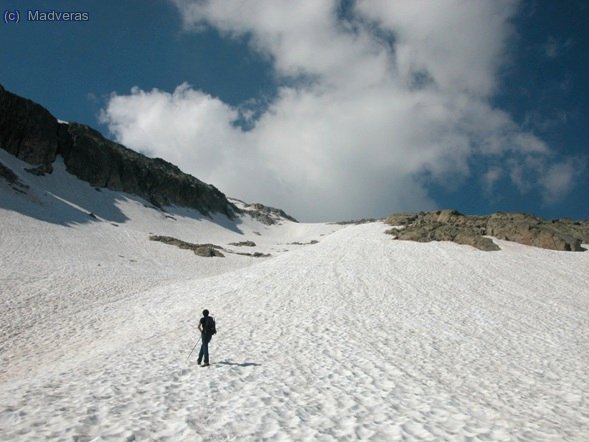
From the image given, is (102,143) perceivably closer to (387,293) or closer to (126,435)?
(387,293)

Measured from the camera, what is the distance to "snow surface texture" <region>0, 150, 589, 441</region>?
24.7ft

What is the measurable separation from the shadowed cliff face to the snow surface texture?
3903 centimetres

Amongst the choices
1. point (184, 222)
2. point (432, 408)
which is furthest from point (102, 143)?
point (432, 408)

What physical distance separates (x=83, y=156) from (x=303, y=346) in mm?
84495

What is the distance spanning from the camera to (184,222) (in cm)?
8506

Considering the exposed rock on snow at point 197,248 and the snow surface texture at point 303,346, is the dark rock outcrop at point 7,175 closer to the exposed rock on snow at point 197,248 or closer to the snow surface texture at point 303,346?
the snow surface texture at point 303,346

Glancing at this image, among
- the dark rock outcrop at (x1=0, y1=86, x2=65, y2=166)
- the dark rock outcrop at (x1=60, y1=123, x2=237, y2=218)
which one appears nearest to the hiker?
the dark rock outcrop at (x1=0, y1=86, x2=65, y2=166)

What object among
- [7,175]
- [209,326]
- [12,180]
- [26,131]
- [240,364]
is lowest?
[240,364]

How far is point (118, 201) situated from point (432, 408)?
81400 millimetres

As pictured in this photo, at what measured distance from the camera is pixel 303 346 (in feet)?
46.1

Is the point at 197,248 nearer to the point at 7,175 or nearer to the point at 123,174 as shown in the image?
the point at 7,175

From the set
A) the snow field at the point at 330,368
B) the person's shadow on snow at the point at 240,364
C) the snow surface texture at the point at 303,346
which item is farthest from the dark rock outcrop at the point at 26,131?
the person's shadow on snow at the point at 240,364

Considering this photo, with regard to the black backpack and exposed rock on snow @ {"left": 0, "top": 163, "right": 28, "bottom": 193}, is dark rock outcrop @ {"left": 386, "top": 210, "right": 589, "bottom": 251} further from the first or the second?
exposed rock on snow @ {"left": 0, "top": 163, "right": 28, "bottom": 193}

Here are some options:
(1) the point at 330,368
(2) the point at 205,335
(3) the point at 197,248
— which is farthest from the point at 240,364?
(3) the point at 197,248
